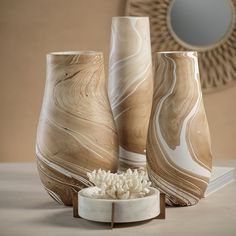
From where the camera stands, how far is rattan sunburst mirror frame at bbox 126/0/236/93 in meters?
3.43

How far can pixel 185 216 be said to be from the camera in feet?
3.27

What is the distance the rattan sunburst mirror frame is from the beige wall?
7 centimetres

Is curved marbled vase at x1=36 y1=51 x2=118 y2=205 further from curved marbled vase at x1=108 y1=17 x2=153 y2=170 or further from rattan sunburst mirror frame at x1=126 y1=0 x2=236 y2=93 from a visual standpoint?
rattan sunburst mirror frame at x1=126 y1=0 x2=236 y2=93

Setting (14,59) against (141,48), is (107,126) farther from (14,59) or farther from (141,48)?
(14,59)

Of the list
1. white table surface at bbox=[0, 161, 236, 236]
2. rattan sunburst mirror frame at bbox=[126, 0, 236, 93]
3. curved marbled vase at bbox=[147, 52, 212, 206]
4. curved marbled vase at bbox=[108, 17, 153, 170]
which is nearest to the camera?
white table surface at bbox=[0, 161, 236, 236]

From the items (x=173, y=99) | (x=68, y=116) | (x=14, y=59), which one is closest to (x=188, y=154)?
(x=173, y=99)

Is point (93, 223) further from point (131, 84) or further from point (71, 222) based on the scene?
point (131, 84)

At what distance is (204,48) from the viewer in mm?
3484

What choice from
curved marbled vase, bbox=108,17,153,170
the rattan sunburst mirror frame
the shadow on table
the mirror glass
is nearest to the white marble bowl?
the shadow on table

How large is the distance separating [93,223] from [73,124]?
0.19 metres

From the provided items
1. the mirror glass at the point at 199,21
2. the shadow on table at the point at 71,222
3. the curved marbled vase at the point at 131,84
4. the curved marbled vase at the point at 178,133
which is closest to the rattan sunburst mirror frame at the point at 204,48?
the mirror glass at the point at 199,21

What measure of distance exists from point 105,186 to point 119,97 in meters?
0.32

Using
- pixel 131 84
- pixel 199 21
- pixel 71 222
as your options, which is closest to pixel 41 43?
pixel 199 21

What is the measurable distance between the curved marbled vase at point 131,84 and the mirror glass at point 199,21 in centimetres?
234
